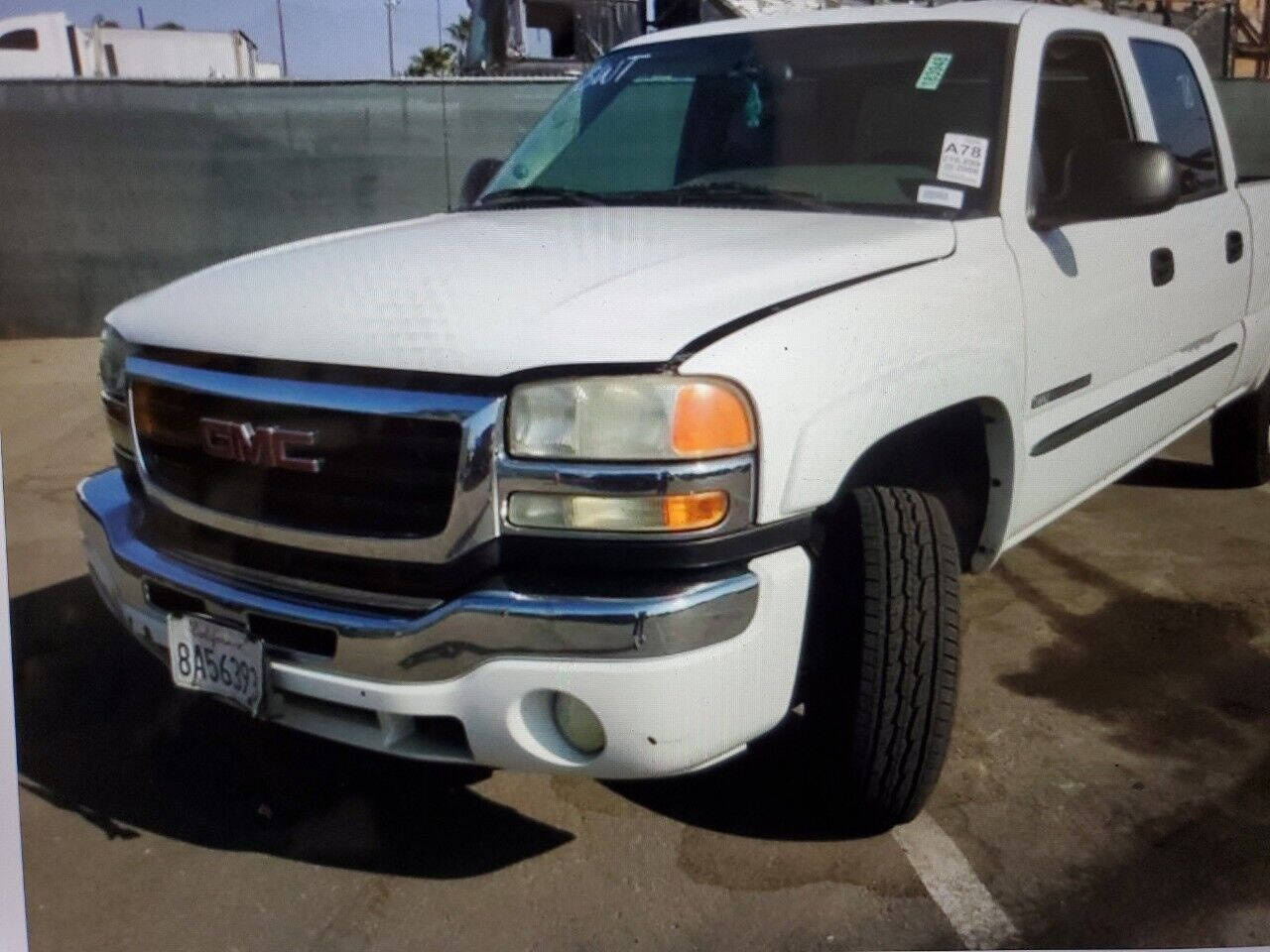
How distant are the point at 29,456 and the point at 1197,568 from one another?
10.5 feet

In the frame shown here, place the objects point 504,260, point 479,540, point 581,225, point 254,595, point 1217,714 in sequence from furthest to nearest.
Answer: point 1217,714
point 581,225
point 504,260
point 254,595
point 479,540

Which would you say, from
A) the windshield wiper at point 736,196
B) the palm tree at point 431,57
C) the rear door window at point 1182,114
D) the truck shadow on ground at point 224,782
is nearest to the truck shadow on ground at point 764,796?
the truck shadow on ground at point 224,782

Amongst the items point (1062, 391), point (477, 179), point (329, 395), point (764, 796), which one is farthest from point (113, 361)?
point (1062, 391)

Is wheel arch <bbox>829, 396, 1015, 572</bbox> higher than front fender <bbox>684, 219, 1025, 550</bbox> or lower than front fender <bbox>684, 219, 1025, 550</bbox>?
lower

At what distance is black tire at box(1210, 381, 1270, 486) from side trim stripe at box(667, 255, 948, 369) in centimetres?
262

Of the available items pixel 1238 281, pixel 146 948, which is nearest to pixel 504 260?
pixel 146 948

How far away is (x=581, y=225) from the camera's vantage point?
2561 millimetres

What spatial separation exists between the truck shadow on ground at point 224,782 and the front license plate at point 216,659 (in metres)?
0.40

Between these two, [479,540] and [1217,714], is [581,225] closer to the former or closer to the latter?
[479,540]

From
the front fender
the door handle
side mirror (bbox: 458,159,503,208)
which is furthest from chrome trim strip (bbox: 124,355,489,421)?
the door handle

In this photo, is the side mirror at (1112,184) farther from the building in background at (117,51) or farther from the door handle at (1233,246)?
the building in background at (117,51)

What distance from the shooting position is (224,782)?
8.36 ft

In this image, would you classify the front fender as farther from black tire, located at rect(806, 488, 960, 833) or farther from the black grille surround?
the black grille surround

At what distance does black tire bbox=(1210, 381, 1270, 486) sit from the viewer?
427 centimetres
